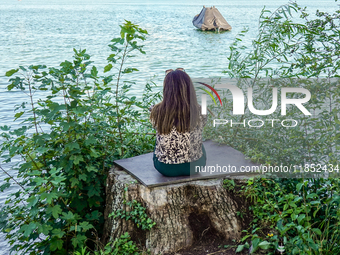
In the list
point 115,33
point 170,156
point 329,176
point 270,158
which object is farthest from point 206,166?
point 115,33

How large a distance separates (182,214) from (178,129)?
0.84 meters

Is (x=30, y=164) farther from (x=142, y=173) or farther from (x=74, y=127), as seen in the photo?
(x=142, y=173)

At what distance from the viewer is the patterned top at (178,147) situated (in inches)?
145

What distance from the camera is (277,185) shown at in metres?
3.39

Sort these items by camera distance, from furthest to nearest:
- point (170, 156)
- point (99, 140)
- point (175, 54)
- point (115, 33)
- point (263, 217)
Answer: point (115, 33)
point (175, 54)
point (99, 140)
point (170, 156)
point (263, 217)

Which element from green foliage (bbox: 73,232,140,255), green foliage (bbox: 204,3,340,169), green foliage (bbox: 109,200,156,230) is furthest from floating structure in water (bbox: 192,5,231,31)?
green foliage (bbox: 73,232,140,255)

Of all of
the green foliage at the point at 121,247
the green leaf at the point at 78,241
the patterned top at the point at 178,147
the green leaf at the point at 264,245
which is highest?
the patterned top at the point at 178,147

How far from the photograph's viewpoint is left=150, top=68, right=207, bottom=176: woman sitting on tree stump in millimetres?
3533

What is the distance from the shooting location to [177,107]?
3549 millimetres

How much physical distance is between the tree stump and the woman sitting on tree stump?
0.21 m

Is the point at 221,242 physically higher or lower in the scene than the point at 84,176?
lower

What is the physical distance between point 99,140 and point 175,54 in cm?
1171

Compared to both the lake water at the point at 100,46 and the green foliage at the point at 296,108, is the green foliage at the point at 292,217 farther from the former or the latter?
the lake water at the point at 100,46

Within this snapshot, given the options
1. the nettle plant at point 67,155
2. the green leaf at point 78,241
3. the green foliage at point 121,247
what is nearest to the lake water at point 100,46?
the nettle plant at point 67,155
